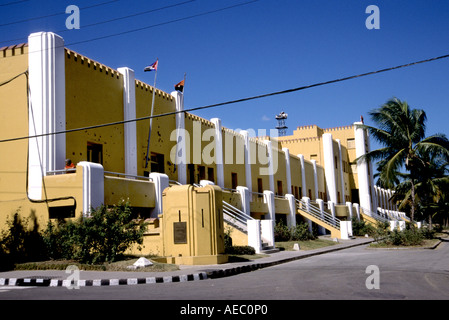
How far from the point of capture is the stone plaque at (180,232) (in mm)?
16212

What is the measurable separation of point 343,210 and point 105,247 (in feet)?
113

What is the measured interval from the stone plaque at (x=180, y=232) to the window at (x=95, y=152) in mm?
6739

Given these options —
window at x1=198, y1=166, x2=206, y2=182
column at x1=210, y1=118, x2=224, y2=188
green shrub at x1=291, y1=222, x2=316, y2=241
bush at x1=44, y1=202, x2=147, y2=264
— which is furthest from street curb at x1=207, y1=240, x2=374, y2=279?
column at x1=210, y1=118, x2=224, y2=188

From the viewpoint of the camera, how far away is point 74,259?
52.2ft

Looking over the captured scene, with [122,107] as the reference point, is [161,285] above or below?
below

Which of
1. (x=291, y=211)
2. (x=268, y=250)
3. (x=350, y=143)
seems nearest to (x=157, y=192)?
(x=268, y=250)

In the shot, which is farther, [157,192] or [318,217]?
[318,217]

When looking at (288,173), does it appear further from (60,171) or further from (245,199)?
(60,171)

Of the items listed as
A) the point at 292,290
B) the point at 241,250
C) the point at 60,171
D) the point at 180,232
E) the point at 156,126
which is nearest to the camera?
the point at 292,290

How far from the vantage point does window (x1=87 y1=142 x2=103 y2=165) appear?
21.3 metres

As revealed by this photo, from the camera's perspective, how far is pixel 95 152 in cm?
2155

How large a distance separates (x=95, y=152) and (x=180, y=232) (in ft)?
24.3
